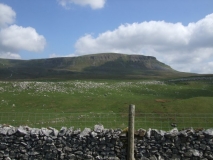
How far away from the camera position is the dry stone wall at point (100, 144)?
13875 mm

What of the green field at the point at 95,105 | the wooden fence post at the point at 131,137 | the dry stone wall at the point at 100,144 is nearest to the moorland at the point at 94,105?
the green field at the point at 95,105

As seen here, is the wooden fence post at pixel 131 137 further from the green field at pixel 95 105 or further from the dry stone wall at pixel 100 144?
the green field at pixel 95 105

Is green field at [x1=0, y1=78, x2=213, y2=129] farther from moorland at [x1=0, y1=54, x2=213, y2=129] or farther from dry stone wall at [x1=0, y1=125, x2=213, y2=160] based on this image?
dry stone wall at [x1=0, y1=125, x2=213, y2=160]

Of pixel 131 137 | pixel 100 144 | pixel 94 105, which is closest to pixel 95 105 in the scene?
pixel 94 105

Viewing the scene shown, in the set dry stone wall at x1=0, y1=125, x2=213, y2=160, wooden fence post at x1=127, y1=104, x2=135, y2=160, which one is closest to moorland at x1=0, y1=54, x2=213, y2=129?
dry stone wall at x1=0, y1=125, x2=213, y2=160

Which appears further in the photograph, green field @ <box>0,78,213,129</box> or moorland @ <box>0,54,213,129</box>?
moorland @ <box>0,54,213,129</box>

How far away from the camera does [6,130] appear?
14.8 m

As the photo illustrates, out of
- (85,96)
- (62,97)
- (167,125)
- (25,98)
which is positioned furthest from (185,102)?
(25,98)

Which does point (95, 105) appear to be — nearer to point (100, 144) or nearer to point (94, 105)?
point (94, 105)

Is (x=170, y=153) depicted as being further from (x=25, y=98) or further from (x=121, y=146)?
(x=25, y=98)

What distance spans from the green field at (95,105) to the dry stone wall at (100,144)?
1870cm

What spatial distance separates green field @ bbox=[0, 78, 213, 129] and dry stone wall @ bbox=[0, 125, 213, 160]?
1870cm

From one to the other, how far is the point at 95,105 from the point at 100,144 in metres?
35.1

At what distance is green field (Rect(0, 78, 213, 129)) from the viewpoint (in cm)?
3675
